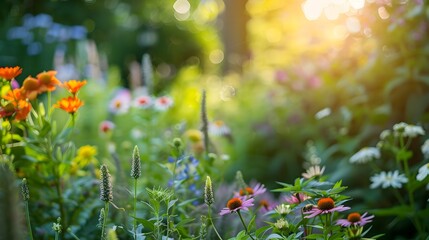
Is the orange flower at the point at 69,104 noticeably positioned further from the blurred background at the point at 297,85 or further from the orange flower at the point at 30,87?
the blurred background at the point at 297,85

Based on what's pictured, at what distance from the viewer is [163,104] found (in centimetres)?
288

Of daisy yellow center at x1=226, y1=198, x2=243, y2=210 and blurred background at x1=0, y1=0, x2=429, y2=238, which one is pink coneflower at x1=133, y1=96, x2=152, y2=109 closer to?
blurred background at x1=0, y1=0, x2=429, y2=238

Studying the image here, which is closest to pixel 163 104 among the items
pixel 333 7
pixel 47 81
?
pixel 47 81

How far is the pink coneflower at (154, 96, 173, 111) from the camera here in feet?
9.36

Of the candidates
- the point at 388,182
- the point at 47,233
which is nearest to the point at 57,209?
the point at 47,233

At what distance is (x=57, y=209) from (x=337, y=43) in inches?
89.8

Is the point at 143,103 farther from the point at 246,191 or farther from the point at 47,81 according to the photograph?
the point at 246,191

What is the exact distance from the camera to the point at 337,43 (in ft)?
12.4

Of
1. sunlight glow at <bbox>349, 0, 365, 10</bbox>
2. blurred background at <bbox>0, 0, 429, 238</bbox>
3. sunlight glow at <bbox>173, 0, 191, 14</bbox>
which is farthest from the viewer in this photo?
sunlight glow at <bbox>173, 0, 191, 14</bbox>

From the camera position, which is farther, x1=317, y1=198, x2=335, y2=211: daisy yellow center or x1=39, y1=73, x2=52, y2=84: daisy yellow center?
x1=39, y1=73, x2=52, y2=84: daisy yellow center

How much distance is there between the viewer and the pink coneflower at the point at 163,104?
285 cm

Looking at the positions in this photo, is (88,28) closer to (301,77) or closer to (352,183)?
(301,77)

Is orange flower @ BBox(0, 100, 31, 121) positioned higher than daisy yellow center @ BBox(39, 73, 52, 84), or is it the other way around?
daisy yellow center @ BBox(39, 73, 52, 84)

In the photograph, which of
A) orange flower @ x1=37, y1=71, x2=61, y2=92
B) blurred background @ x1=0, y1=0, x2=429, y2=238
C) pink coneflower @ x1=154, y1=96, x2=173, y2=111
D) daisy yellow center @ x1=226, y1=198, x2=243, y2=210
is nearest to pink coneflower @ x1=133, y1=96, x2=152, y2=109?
pink coneflower @ x1=154, y1=96, x2=173, y2=111
